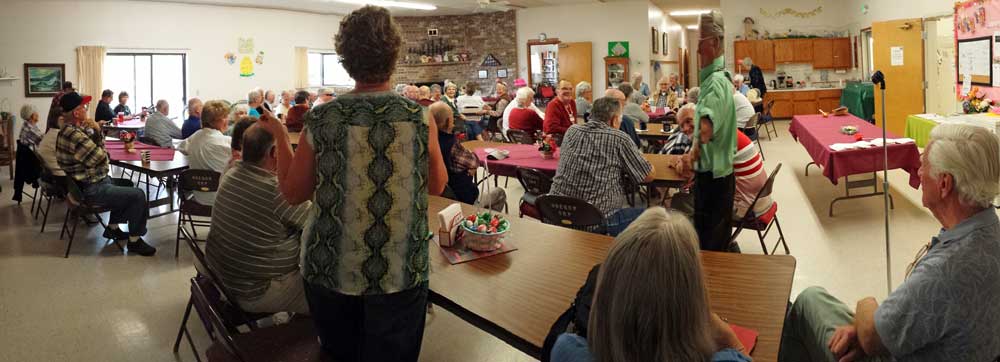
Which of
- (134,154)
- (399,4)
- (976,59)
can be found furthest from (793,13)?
(134,154)

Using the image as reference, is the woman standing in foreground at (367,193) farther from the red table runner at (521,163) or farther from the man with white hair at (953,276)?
the red table runner at (521,163)

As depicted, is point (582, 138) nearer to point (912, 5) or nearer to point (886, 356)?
point (886, 356)

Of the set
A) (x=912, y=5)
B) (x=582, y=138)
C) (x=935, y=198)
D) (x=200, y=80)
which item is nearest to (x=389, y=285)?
(x=935, y=198)

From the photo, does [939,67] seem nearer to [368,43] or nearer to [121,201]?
[121,201]

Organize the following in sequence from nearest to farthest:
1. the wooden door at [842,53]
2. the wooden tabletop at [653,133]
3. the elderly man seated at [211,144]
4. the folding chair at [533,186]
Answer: the folding chair at [533,186] → the elderly man seated at [211,144] → the wooden tabletop at [653,133] → the wooden door at [842,53]

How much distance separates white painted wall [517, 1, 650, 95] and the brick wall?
0.33 m

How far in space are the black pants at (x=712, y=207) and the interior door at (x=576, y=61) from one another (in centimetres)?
1280

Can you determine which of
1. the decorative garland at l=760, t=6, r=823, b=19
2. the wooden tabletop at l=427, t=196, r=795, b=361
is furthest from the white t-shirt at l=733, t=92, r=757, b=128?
the decorative garland at l=760, t=6, r=823, b=19

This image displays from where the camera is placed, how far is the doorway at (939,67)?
11328 mm

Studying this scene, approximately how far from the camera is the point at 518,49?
17.3 metres

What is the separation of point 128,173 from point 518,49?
10.2 m

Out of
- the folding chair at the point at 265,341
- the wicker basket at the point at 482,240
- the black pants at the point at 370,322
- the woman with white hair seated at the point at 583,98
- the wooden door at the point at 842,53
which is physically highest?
the wooden door at the point at 842,53

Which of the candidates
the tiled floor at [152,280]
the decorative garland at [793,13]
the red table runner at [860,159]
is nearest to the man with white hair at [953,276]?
the tiled floor at [152,280]

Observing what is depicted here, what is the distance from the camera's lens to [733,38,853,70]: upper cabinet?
1521cm
